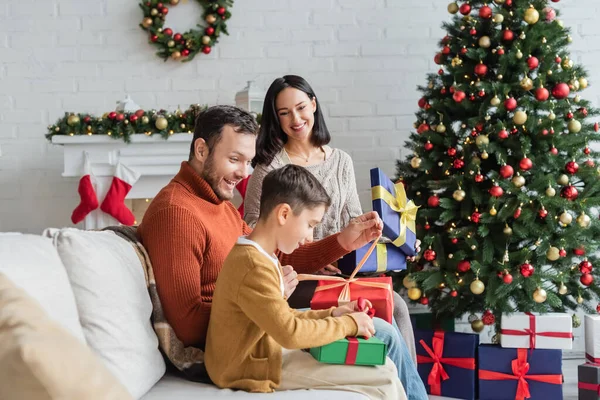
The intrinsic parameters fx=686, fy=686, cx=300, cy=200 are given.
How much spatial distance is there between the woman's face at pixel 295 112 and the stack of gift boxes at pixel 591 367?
1592mm

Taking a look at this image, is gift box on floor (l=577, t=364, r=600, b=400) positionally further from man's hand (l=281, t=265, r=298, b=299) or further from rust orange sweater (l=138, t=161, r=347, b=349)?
rust orange sweater (l=138, t=161, r=347, b=349)

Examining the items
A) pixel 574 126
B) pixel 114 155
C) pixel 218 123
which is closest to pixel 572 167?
pixel 574 126

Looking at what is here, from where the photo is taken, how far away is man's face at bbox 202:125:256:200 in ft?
6.44

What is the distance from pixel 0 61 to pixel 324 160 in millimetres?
2457

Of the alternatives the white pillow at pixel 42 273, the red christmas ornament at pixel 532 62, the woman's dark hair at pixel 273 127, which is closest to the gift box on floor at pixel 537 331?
the red christmas ornament at pixel 532 62

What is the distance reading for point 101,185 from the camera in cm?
388

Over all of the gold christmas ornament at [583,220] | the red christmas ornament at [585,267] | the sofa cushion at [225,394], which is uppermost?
the gold christmas ornament at [583,220]

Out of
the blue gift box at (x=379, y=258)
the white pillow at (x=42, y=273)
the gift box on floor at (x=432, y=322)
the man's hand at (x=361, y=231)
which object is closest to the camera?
the white pillow at (x=42, y=273)

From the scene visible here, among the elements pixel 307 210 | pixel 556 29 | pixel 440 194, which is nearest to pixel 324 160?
pixel 440 194

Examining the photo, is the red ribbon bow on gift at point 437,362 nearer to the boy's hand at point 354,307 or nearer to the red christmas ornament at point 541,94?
the red christmas ornament at point 541,94

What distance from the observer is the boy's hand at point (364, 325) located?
1.68 m

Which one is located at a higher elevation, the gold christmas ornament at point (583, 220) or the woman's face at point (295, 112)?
the woman's face at point (295, 112)

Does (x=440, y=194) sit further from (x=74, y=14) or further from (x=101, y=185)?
(x=74, y=14)

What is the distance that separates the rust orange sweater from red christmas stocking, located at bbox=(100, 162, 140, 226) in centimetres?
191
